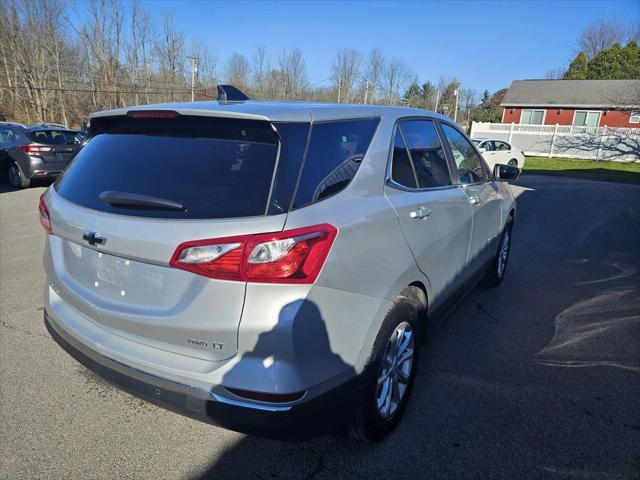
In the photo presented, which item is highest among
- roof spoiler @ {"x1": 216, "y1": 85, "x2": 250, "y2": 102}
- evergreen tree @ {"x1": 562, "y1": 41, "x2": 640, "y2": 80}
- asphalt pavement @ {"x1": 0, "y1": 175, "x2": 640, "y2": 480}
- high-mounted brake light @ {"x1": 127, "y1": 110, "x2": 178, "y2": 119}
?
evergreen tree @ {"x1": 562, "y1": 41, "x2": 640, "y2": 80}

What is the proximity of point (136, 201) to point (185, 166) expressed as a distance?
27cm

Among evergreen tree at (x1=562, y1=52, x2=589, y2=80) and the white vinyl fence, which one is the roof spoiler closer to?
the white vinyl fence

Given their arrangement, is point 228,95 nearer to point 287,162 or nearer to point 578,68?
point 287,162

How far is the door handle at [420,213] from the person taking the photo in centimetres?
263

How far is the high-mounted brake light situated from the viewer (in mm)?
2180

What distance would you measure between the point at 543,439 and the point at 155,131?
278cm

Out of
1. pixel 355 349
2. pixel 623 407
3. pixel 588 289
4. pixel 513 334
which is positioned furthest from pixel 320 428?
pixel 588 289

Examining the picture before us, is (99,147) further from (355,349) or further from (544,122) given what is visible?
(544,122)

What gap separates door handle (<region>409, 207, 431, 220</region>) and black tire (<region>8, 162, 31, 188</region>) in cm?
1149

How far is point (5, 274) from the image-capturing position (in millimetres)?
5027

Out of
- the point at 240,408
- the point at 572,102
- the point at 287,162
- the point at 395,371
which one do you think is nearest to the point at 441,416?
the point at 395,371

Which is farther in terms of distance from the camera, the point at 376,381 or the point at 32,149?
the point at 32,149

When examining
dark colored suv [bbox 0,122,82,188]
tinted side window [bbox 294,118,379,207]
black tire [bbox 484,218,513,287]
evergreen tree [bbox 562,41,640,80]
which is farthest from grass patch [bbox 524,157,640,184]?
evergreen tree [bbox 562,41,640,80]

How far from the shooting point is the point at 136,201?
2.02m
